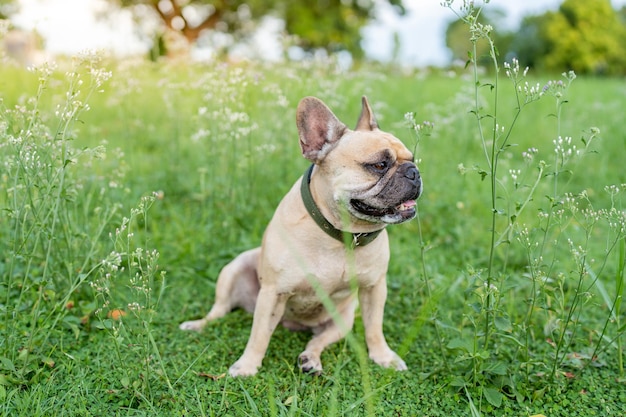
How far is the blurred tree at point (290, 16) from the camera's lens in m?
23.3

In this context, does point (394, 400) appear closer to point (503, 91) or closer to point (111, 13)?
point (111, 13)

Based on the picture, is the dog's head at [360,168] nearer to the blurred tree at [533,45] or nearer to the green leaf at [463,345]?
the green leaf at [463,345]

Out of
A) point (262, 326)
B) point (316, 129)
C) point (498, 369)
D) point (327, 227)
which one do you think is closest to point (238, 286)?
point (262, 326)

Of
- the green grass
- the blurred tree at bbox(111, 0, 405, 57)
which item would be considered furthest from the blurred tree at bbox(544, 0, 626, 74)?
the green grass

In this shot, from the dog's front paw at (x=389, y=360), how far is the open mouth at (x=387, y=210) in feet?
2.58

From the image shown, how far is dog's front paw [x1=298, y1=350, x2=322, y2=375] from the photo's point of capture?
3188 mm

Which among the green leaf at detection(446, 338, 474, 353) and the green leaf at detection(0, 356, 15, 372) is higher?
the green leaf at detection(446, 338, 474, 353)

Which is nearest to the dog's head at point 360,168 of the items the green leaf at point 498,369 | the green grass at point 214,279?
the green grass at point 214,279

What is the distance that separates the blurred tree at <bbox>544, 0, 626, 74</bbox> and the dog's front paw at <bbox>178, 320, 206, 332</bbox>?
32045 millimetres

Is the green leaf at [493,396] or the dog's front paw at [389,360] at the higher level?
the green leaf at [493,396]

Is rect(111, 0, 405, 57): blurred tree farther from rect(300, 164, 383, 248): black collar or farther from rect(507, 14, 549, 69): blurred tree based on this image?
rect(300, 164, 383, 248): black collar

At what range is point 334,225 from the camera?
3115 millimetres

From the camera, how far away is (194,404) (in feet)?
9.23

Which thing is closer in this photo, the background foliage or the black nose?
the black nose
